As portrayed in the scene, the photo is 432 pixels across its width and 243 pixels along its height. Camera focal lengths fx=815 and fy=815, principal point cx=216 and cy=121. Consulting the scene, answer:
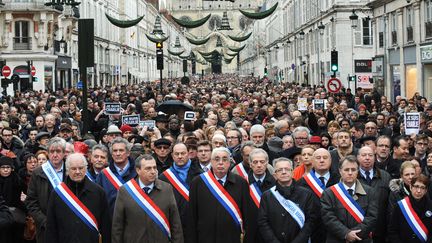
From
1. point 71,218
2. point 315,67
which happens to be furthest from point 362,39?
point 71,218

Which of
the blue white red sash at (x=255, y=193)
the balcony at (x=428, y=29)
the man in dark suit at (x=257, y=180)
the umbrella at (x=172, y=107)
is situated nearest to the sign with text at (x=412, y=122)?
the man in dark suit at (x=257, y=180)

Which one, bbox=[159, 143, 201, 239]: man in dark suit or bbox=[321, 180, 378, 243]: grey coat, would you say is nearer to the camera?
bbox=[321, 180, 378, 243]: grey coat

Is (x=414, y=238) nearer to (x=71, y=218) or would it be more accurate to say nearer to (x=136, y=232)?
(x=136, y=232)

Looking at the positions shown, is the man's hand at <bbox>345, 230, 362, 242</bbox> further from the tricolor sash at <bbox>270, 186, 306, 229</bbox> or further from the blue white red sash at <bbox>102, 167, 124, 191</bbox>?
the blue white red sash at <bbox>102, 167, 124, 191</bbox>

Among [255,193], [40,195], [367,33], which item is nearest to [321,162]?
[255,193]

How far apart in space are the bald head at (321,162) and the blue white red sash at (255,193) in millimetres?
794

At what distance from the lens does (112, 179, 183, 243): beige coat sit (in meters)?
8.27

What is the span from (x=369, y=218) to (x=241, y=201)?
1398 millimetres

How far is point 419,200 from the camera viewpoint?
28.7ft

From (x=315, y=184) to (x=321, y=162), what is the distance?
0.29m

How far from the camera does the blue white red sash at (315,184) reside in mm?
9430

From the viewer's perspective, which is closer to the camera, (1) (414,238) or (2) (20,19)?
(1) (414,238)

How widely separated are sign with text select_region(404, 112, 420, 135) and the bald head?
7.01 meters

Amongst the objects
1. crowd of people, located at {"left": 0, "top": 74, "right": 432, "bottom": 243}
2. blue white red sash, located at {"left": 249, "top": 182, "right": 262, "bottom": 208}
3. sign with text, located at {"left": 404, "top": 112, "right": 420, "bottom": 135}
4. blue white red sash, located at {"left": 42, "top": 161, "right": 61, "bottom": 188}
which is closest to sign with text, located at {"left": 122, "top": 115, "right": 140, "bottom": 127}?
sign with text, located at {"left": 404, "top": 112, "right": 420, "bottom": 135}
